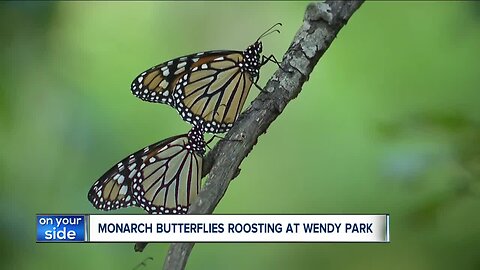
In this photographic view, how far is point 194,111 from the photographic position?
81.4 inches

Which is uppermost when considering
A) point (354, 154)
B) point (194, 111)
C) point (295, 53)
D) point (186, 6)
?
point (186, 6)

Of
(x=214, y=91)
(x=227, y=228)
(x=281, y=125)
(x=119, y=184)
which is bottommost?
(x=227, y=228)

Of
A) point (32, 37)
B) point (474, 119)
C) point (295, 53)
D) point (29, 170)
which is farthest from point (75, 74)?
point (474, 119)

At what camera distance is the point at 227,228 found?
207 cm

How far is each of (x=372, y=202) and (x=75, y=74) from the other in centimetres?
110

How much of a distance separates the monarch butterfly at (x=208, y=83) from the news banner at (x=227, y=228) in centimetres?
32

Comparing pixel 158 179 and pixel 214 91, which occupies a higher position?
pixel 214 91

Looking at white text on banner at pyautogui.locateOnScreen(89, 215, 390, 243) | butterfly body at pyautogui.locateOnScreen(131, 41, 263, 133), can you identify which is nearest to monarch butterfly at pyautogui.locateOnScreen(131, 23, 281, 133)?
butterfly body at pyautogui.locateOnScreen(131, 41, 263, 133)

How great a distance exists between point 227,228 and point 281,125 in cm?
39

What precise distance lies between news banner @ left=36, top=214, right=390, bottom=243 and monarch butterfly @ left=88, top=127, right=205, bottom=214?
5cm

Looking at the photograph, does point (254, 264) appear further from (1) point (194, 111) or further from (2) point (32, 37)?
(2) point (32, 37)

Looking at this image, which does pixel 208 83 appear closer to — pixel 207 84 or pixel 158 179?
pixel 207 84

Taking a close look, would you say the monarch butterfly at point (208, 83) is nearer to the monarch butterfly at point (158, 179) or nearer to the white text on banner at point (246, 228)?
the monarch butterfly at point (158, 179)

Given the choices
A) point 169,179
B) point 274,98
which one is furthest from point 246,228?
point 274,98
